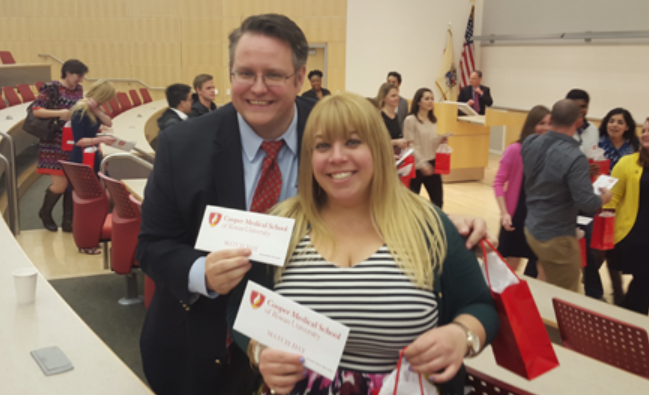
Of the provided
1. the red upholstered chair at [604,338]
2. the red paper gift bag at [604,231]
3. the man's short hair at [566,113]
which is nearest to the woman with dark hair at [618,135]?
the red paper gift bag at [604,231]

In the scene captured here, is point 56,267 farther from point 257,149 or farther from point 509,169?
point 257,149

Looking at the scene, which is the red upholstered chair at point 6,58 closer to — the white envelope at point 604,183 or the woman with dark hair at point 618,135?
the woman with dark hair at point 618,135

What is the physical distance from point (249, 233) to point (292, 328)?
237mm

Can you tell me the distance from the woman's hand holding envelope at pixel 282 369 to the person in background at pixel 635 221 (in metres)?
3.45

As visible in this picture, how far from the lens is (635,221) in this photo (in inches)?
161

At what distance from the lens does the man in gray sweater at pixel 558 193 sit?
3.55 m

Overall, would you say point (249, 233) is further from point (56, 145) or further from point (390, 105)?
point (56, 145)

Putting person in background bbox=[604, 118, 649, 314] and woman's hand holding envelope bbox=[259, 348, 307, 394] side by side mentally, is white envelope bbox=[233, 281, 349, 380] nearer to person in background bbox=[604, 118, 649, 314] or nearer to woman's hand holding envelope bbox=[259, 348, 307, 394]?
woman's hand holding envelope bbox=[259, 348, 307, 394]

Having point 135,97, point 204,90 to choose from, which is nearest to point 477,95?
point 204,90

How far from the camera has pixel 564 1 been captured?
10.6 m

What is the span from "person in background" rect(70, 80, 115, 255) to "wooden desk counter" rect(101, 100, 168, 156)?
20 cm

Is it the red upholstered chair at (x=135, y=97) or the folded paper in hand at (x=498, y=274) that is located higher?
the folded paper in hand at (x=498, y=274)

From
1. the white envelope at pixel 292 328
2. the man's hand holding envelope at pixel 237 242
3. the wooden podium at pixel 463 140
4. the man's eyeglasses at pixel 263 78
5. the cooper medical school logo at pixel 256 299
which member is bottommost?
the wooden podium at pixel 463 140

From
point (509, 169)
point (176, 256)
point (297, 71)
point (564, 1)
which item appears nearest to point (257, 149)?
point (297, 71)
